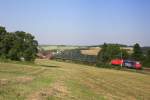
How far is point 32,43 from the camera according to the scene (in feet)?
256

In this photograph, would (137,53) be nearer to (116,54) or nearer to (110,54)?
(116,54)

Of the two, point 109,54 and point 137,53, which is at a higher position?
point 137,53

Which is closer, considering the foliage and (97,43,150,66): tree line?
(97,43,150,66): tree line

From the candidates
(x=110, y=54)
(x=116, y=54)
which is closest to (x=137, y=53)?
→ (x=116, y=54)

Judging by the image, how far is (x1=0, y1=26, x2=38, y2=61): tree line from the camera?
76.6m

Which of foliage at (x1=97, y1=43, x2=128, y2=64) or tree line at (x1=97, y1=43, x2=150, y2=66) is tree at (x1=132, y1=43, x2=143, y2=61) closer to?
tree line at (x1=97, y1=43, x2=150, y2=66)

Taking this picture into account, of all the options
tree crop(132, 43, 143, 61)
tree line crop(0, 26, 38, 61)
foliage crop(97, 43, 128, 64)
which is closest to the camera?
tree line crop(0, 26, 38, 61)

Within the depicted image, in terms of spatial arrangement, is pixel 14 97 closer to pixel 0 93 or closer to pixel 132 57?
pixel 0 93

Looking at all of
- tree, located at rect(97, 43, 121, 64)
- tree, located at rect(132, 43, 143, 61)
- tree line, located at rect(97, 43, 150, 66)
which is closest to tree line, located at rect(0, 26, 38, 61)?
tree line, located at rect(97, 43, 150, 66)

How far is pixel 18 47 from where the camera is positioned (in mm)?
76000

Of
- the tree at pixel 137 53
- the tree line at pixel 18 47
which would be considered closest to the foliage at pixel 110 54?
the tree at pixel 137 53

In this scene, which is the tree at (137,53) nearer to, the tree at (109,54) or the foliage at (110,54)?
the foliage at (110,54)

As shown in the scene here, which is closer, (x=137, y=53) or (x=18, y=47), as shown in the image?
(x=18, y=47)

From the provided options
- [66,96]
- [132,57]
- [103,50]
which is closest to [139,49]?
[132,57]
